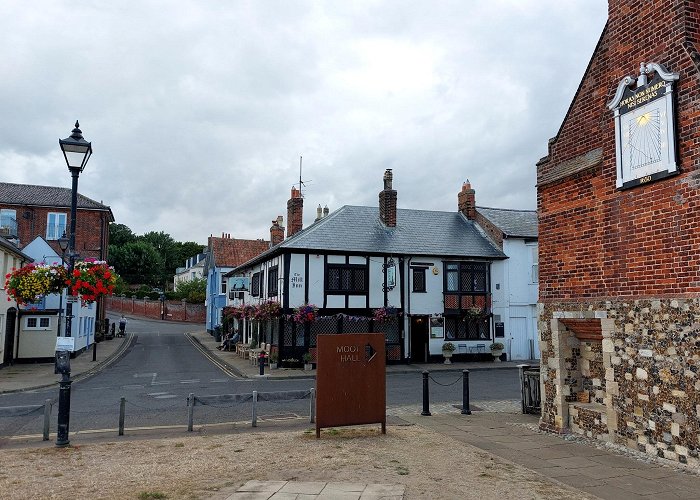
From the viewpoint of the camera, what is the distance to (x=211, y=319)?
48.9 meters

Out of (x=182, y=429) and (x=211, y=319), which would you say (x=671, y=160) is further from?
(x=211, y=319)

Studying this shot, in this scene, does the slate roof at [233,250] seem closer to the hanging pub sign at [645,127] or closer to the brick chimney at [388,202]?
the brick chimney at [388,202]

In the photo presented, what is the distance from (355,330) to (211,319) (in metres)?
26.4

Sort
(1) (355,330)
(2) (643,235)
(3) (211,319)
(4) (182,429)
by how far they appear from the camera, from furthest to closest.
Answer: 1. (3) (211,319)
2. (1) (355,330)
3. (4) (182,429)
4. (2) (643,235)

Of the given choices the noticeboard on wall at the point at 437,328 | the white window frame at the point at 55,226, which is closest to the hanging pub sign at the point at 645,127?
→ the noticeboard on wall at the point at 437,328

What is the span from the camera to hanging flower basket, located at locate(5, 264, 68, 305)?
11.0 meters

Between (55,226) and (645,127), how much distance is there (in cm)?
3746

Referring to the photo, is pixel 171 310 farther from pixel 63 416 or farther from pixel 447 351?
pixel 63 416

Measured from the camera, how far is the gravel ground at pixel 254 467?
22.2 ft


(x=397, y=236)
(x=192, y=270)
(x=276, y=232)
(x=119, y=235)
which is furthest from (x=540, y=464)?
(x=119, y=235)

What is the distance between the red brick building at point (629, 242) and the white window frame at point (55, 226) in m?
34.6

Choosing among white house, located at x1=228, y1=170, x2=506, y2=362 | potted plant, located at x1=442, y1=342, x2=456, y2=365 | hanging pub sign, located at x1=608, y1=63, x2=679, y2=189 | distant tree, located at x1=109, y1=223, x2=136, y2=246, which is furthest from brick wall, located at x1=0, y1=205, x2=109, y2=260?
distant tree, located at x1=109, y1=223, x2=136, y2=246

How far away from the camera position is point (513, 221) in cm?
3155

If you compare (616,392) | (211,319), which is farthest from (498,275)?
(211,319)
